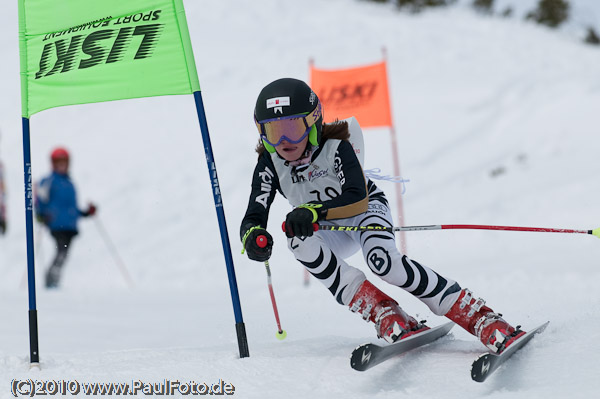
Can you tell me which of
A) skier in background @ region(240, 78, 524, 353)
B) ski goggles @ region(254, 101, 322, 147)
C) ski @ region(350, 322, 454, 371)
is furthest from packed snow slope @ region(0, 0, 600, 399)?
ski goggles @ region(254, 101, 322, 147)

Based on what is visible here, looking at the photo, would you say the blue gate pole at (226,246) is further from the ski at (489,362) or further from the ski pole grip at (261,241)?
the ski at (489,362)

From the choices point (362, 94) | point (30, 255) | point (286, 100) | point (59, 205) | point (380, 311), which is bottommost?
point (380, 311)

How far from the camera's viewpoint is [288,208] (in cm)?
1412

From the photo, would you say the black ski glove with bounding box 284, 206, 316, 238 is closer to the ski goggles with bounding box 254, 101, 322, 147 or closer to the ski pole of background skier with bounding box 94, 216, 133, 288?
the ski goggles with bounding box 254, 101, 322, 147

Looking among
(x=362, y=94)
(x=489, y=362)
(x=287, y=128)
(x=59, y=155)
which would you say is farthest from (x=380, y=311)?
(x=59, y=155)

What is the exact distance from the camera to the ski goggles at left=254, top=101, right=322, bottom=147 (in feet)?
11.6

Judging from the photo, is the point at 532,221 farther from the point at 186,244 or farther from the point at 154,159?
the point at 154,159

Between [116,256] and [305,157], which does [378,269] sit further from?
[116,256]

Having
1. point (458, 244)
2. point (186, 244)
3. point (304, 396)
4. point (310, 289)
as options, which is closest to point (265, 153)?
point (304, 396)

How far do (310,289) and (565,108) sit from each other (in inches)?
388

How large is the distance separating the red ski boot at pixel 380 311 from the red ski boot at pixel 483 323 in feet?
0.76

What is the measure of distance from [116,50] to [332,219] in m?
1.54

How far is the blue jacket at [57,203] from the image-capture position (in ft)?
31.0

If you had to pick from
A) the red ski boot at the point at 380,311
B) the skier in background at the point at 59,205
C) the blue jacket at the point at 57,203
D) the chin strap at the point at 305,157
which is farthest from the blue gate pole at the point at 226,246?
the blue jacket at the point at 57,203
